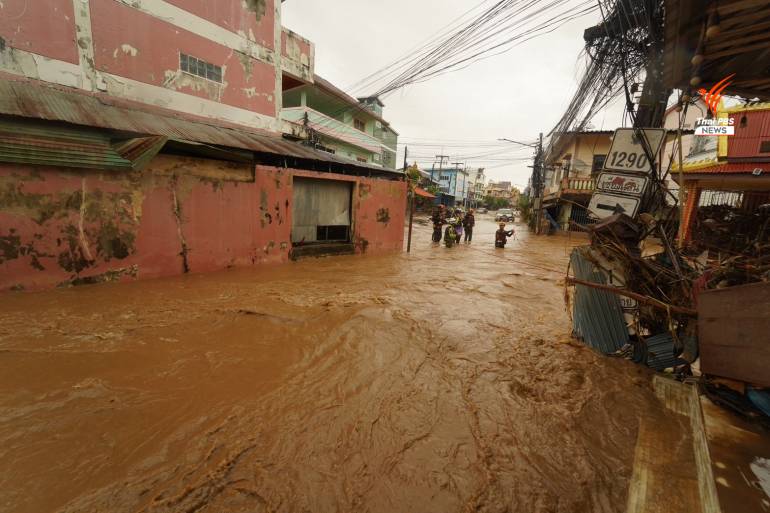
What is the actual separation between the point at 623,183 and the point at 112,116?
372 inches

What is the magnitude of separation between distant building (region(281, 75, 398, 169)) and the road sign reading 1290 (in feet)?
41.0

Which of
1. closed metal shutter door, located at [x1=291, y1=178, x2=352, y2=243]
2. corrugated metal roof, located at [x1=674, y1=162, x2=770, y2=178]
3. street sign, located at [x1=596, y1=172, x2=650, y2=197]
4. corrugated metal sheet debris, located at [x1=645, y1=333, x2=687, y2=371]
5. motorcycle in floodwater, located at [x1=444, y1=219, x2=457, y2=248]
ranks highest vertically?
corrugated metal roof, located at [x1=674, y1=162, x2=770, y2=178]

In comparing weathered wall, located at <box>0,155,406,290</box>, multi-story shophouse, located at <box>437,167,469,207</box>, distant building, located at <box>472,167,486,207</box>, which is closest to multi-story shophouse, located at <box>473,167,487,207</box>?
distant building, located at <box>472,167,486,207</box>

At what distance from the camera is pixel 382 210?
39.6ft

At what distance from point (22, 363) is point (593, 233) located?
261 inches

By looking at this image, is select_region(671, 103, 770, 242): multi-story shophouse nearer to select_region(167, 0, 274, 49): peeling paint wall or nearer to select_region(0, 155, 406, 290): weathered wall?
select_region(0, 155, 406, 290): weathered wall

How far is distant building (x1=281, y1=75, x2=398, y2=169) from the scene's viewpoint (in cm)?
1717

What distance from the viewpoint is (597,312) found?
14.2 feet

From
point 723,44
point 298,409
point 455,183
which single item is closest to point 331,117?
point 723,44

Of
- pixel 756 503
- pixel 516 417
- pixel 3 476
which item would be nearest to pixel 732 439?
pixel 756 503

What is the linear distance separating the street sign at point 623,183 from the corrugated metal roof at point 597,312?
47.9 inches

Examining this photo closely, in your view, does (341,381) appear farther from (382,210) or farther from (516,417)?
(382,210)

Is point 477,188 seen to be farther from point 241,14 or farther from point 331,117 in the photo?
point 241,14

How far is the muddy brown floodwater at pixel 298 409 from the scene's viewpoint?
2.14 metres
